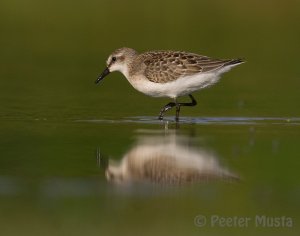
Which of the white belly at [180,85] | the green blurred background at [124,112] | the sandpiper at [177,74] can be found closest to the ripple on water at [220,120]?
the green blurred background at [124,112]

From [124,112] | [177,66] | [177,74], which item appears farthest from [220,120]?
[124,112]

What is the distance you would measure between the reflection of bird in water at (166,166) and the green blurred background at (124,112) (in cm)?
22

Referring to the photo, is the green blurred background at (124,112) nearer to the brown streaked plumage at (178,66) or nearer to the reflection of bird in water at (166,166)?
the reflection of bird in water at (166,166)

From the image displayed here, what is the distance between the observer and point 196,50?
76.3ft

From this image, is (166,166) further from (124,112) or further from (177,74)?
(124,112)

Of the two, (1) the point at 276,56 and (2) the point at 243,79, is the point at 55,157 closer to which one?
(2) the point at 243,79

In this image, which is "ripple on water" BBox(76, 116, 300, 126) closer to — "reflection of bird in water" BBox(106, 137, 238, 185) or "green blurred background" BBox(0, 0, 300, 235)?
"green blurred background" BBox(0, 0, 300, 235)

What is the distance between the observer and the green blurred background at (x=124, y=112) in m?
9.47

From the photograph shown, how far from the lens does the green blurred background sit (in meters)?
9.47

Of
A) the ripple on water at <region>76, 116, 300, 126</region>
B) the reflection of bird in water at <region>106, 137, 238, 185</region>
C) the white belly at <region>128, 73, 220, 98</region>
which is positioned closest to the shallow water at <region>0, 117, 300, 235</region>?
the reflection of bird in water at <region>106, 137, 238, 185</region>

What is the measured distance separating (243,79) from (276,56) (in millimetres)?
2960

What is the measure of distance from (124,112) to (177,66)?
1146 millimetres

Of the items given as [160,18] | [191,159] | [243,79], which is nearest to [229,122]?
[191,159]

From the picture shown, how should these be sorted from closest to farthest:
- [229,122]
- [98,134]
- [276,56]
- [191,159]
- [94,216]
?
[94,216] → [191,159] → [98,134] → [229,122] → [276,56]
